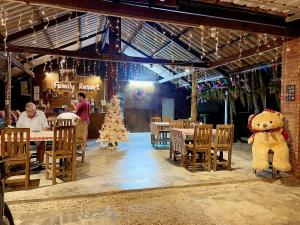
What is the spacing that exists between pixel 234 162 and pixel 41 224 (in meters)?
5.01

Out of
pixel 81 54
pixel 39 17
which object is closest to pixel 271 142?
pixel 81 54

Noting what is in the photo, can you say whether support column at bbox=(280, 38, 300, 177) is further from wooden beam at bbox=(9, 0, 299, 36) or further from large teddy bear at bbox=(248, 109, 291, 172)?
wooden beam at bbox=(9, 0, 299, 36)

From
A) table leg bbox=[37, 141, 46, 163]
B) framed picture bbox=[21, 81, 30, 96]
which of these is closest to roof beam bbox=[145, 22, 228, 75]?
table leg bbox=[37, 141, 46, 163]

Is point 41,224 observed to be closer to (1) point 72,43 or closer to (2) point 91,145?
(2) point 91,145

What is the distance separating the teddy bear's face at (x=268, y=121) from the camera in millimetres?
5109

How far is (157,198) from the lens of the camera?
4.08 meters

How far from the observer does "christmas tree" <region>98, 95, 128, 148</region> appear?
27.3ft

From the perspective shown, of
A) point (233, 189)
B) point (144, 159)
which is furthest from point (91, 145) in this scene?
point (233, 189)

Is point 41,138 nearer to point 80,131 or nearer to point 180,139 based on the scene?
point 80,131

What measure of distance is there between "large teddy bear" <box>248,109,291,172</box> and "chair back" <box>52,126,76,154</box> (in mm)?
3740

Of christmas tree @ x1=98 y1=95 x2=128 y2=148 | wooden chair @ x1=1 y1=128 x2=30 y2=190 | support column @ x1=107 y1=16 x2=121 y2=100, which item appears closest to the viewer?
wooden chair @ x1=1 y1=128 x2=30 y2=190

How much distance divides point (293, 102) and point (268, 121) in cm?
66

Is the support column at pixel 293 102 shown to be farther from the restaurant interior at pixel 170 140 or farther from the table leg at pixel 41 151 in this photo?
the table leg at pixel 41 151

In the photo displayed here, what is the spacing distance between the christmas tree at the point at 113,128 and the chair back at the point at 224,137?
12.3 ft
